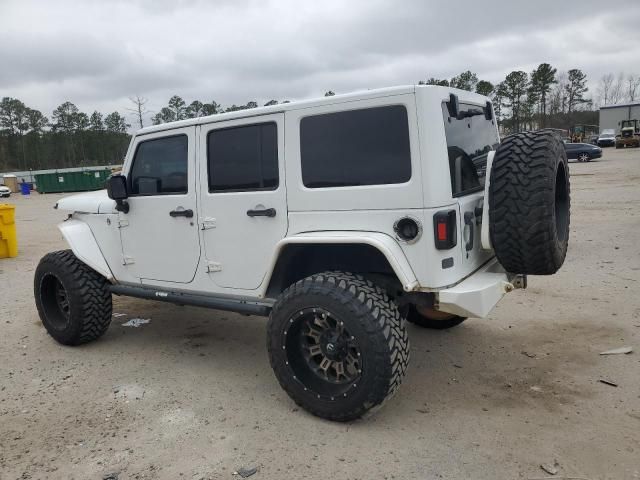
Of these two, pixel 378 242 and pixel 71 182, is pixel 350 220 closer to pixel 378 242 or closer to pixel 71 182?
pixel 378 242

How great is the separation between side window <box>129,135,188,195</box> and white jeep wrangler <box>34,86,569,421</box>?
2cm

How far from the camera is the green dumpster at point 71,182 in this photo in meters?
37.4

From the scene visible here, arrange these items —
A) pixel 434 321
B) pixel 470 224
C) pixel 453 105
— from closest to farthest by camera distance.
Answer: pixel 453 105, pixel 470 224, pixel 434 321

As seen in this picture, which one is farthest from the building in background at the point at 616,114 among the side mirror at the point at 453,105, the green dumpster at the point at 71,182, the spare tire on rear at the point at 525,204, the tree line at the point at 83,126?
the side mirror at the point at 453,105

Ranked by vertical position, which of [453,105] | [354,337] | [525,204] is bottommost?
[354,337]

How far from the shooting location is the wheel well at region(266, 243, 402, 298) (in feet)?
11.3

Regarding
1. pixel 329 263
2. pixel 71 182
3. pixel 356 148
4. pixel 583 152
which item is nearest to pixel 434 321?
pixel 329 263

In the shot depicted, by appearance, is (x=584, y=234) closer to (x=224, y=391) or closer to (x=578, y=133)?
(x=224, y=391)

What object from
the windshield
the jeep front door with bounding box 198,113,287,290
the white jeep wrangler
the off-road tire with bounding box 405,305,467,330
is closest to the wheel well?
the white jeep wrangler

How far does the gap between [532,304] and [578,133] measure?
204 feet

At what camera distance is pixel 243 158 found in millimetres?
3676

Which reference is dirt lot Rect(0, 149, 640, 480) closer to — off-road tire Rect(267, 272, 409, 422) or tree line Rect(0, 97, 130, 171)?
off-road tire Rect(267, 272, 409, 422)

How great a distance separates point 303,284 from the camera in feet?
10.6

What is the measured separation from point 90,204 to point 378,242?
312cm
